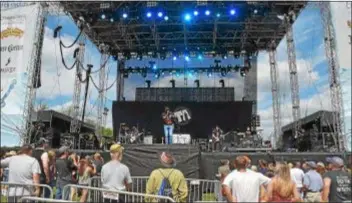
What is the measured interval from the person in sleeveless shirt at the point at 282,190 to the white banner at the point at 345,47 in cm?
455

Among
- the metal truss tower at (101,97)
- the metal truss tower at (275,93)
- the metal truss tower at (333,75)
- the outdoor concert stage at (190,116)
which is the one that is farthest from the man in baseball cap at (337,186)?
the metal truss tower at (101,97)

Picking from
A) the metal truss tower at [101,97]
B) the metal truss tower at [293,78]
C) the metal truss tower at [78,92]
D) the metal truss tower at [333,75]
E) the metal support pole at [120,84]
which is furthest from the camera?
the metal support pole at [120,84]

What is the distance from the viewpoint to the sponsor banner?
849 centimetres

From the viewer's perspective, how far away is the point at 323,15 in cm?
1377

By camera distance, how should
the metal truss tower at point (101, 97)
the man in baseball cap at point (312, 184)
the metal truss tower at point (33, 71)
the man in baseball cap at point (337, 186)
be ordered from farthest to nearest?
the metal truss tower at point (101, 97) → the metal truss tower at point (33, 71) → the man in baseball cap at point (312, 184) → the man in baseball cap at point (337, 186)

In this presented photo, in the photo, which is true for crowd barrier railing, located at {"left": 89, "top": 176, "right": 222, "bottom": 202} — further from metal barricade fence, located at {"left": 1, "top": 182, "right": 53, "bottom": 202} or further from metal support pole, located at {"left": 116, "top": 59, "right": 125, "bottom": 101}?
metal support pole, located at {"left": 116, "top": 59, "right": 125, "bottom": 101}

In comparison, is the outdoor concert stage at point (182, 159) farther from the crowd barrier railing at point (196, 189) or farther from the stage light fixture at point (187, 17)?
the stage light fixture at point (187, 17)

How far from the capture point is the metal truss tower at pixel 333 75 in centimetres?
1228

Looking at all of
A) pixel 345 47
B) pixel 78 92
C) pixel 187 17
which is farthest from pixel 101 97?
pixel 345 47

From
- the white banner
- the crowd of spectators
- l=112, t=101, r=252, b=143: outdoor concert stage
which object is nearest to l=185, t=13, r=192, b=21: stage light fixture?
l=112, t=101, r=252, b=143: outdoor concert stage

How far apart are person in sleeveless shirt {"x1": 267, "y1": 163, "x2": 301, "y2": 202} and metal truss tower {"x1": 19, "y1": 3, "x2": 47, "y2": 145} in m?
9.01

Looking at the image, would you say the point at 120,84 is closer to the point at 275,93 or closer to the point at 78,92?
the point at 78,92

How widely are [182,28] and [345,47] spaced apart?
36.9ft

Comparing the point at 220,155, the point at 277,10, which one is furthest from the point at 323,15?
the point at 220,155
